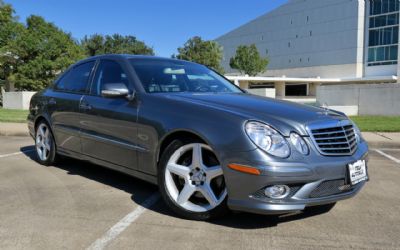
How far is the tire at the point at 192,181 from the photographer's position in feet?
13.0

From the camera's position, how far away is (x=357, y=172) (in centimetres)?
400

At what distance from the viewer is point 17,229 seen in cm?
391

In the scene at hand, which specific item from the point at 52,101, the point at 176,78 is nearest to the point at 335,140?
the point at 176,78

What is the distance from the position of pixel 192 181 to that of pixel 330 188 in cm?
124

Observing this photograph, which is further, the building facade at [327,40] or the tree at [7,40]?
the building facade at [327,40]

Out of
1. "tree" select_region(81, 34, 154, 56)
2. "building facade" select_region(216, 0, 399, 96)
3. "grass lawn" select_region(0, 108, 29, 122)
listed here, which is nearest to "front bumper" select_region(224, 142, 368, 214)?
"grass lawn" select_region(0, 108, 29, 122)

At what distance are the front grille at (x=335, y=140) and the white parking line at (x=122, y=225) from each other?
1.87 meters

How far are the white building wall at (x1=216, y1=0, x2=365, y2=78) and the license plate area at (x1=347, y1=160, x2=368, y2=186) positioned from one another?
66.2m

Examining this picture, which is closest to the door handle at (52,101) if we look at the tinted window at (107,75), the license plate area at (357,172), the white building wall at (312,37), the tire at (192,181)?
the tinted window at (107,75)

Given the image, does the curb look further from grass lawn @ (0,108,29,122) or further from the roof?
the roof

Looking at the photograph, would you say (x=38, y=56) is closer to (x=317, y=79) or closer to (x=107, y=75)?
(x=107, y=75)

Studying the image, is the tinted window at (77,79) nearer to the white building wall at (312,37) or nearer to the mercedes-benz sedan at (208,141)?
the mercedes-benz sedan at (208,141)

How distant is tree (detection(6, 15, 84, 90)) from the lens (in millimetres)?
25594

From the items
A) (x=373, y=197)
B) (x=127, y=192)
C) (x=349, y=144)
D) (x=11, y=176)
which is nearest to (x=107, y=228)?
(x=127, y=192)
